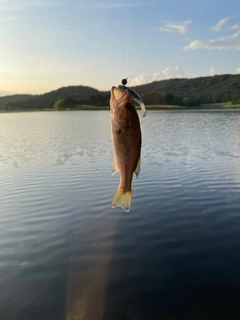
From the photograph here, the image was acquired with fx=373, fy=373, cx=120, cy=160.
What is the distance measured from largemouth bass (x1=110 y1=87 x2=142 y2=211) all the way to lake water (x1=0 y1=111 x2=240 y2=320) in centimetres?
384

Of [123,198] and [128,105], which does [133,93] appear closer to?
[128,105]

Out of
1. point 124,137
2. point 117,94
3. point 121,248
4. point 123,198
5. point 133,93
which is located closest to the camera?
point 133,93

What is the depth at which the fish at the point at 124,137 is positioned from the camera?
378 cm

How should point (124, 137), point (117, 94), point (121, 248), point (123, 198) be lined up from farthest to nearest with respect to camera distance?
point (121, 248) → point (123, 198) → point (124, 137) → point (117, 94)

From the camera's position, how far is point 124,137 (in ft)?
13.2

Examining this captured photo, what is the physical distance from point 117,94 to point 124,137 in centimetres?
49

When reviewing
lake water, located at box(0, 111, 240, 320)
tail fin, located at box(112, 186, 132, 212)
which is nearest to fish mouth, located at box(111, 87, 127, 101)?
tail fin, located at box(112, 186, 132, 212)

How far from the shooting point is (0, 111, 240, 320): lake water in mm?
7594

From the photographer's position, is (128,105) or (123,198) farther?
(123,198)

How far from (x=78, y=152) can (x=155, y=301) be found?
2241cm

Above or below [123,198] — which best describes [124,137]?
above

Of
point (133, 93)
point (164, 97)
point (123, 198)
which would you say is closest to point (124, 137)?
point (133, 93)

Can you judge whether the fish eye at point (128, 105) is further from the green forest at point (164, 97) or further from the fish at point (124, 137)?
the green forest at point (164, 97)

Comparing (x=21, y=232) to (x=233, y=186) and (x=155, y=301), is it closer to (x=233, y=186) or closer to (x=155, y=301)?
(x=155, y=301)
